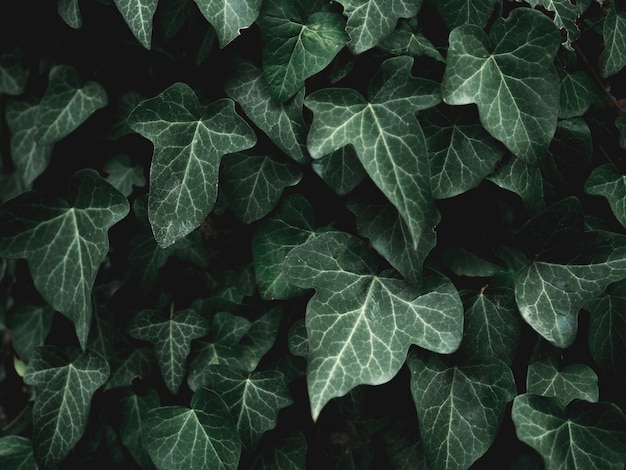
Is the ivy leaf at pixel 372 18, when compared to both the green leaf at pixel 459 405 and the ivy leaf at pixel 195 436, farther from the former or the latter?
the ivy leaf at pixel 195 436

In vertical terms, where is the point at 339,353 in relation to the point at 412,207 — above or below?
below

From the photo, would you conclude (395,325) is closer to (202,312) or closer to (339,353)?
(339,353)

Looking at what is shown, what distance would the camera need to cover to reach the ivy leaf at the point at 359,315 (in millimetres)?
894

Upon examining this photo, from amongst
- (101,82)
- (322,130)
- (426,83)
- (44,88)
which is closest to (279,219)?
(322,130)

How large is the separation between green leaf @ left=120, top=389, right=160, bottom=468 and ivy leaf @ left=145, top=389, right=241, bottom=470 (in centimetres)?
13

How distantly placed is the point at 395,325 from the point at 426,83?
0.37 meters

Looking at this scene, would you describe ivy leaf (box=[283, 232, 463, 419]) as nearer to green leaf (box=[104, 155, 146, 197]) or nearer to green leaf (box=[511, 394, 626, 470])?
green leaf (box=[511, 394, 626, 470])

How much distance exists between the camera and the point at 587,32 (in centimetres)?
111

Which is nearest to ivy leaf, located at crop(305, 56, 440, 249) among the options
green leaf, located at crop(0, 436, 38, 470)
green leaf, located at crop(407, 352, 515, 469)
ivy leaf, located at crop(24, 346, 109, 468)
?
green leaf, located at crop(407, 352, 515, 469)

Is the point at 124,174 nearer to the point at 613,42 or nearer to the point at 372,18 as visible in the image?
the point at 372,18

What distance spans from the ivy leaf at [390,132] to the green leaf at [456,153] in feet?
0.22

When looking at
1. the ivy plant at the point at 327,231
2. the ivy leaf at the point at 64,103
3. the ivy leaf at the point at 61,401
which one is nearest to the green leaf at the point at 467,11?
the ivy plant at the point at 327,231

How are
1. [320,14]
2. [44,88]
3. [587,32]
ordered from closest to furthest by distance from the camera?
[320,14]
[587,32]
[44,88]

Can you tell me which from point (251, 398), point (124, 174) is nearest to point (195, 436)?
point (251, 398)
